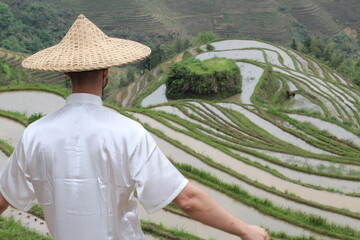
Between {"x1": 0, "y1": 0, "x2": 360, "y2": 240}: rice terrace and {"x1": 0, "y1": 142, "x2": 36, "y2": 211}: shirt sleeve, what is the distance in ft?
6.77

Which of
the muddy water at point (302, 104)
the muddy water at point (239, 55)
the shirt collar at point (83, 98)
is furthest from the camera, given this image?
the muddy water at point (239, 55)

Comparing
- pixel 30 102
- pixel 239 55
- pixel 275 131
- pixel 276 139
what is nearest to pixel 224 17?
pixel 239 55

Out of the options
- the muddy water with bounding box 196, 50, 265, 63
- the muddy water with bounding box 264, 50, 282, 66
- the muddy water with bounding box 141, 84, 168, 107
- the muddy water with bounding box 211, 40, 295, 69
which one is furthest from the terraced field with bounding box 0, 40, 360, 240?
the muddy water with bounding box 211, 40, 295, 69

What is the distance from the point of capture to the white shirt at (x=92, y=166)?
1.94 m

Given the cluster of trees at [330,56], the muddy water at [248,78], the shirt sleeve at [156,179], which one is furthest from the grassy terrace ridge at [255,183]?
the cluster of trees at [330,56]

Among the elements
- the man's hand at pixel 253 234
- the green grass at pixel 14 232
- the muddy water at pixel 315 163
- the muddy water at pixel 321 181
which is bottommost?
the muddy water at pixel 315 163

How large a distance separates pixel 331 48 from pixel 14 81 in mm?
32364

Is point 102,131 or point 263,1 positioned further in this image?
point 263,1

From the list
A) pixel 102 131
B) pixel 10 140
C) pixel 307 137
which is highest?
pixel 102 131

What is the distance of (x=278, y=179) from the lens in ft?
28.1

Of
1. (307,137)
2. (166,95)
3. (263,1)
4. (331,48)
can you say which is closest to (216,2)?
(263,1)

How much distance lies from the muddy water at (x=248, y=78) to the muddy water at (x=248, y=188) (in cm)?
1360

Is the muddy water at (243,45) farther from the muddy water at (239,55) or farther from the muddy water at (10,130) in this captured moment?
the muddy water at (10,130)

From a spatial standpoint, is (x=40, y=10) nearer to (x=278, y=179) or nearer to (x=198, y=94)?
(x=198, y=94)
